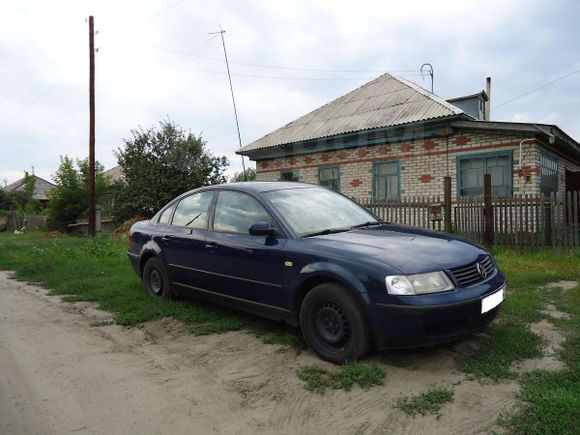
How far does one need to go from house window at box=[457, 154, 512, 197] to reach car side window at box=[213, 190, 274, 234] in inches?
373

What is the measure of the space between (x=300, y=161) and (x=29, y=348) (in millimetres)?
13063

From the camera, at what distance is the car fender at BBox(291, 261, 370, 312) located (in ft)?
11.0

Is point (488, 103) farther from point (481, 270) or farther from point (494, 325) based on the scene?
point (481, 270)

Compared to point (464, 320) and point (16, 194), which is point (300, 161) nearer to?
point (464, 320)

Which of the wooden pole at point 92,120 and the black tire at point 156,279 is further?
the wooden pole at point 92,120

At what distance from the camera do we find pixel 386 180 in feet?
47.4

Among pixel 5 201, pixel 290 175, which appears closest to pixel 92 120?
pixel 290 175

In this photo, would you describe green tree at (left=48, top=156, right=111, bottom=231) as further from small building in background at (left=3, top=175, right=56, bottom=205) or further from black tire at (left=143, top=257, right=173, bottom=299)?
small building in background at (left=3, top=175, right=56, bottom=205)

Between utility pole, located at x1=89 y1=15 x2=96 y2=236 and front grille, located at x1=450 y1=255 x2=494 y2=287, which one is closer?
front grille, located at x1=450 y1=255 x2=494 y2=287

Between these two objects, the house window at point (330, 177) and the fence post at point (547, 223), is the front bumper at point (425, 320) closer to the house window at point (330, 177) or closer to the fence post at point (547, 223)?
the fence post at point (547, 223)

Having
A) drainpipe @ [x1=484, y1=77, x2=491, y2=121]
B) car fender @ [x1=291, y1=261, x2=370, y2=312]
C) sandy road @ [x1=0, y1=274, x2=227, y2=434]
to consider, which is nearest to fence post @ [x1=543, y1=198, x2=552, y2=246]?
car fender @ [x1=291, y1=261, x2=370, y2=312]

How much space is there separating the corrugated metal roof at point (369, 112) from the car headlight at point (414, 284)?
998 cm

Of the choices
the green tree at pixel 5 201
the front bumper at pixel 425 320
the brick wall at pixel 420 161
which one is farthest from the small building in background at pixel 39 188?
the front bumper at pixel 425 320

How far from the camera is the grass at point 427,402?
2826 millimetres
